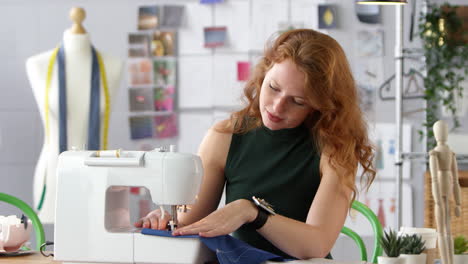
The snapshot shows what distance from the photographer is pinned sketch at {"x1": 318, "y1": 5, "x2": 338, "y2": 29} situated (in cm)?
431

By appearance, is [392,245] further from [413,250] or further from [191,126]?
[191,126]

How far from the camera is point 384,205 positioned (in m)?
4.33

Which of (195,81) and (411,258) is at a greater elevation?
(195,81)

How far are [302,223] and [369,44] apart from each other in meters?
2.61

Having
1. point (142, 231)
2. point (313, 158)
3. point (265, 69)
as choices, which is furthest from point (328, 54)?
point (142, 231)

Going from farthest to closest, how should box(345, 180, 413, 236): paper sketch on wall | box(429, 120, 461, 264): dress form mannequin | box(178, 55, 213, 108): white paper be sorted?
1. box(178, 55, 213, 108): white paper
2. box(345, 180, 413, 236): paper sketch on wall
3. box(429, 120, 461, 264): dress form mannequin

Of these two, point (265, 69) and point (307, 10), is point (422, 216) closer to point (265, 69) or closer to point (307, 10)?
point (307, 10)

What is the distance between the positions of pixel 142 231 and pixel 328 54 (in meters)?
0.68

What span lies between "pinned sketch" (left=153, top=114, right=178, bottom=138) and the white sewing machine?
8.58 feet

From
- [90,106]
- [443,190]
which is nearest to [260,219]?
[443,190]

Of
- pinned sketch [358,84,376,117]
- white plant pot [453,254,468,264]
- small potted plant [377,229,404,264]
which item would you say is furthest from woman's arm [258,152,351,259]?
pinned sketch [358,84,376,117]

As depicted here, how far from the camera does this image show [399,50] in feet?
13.0

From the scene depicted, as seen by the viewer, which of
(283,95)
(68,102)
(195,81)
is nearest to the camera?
(283,95)

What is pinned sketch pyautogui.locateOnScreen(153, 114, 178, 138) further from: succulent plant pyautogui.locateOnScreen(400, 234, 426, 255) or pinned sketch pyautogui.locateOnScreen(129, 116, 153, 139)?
succulent plant pyautogui.locateOnScreen(400, 234, 426, 255)
